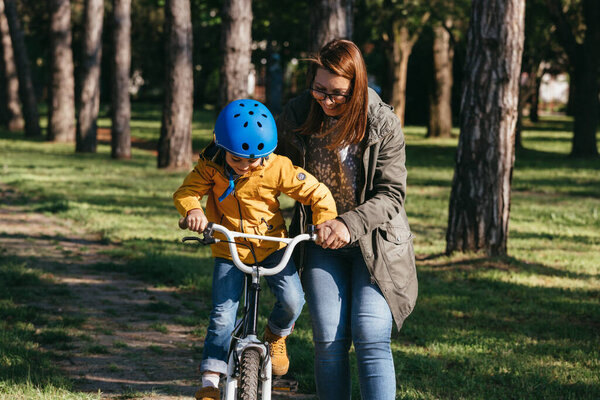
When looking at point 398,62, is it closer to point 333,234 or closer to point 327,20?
point 327,20

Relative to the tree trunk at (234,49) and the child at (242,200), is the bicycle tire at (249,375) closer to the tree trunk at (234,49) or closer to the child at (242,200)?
the child at (242,200)

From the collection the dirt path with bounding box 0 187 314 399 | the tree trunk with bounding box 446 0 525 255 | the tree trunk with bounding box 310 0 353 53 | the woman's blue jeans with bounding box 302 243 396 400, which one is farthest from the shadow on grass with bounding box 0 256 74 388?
the tree trunk with bounding box 310 0 353 53

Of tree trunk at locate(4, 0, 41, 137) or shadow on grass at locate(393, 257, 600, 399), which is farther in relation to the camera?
tree trunk at locate(4, 0, 41, 137)

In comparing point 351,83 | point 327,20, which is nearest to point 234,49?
point 327,20

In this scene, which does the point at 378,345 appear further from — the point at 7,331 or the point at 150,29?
the point at 150,29

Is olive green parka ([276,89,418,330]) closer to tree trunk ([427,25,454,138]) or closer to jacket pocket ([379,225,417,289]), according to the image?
jacket pocket ([379,225,417,289])

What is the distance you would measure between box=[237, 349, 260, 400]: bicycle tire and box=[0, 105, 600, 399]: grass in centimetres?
160

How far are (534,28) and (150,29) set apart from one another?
24.0 meters

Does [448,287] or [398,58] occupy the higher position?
[398,58]

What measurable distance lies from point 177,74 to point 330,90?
546 inches

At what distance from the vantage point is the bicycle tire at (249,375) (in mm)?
3451

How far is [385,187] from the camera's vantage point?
376 cm

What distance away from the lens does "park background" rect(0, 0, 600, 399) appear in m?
5.55

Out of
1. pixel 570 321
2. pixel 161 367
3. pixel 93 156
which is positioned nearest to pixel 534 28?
pixel 93 156
